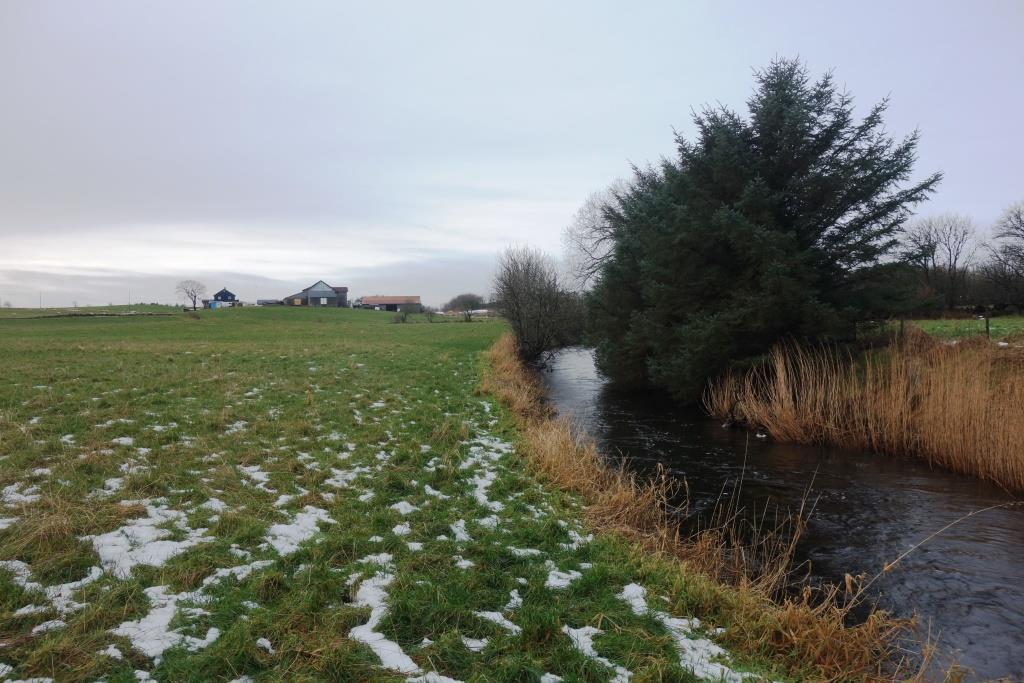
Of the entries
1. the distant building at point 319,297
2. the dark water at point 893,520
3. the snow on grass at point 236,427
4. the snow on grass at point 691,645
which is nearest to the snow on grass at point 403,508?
the snow on grass at point 691,645

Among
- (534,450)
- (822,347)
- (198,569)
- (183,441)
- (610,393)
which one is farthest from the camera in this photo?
(610,393)

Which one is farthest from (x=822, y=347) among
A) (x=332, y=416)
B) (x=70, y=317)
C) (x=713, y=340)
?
(x=70, y=317)

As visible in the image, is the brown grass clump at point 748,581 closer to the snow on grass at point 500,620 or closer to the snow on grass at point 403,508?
the snow on grass at point 500,620

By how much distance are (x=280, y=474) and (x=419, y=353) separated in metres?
15.8

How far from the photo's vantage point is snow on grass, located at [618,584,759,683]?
3.31 metres

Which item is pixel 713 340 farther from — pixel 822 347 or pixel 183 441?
pixel 183 441

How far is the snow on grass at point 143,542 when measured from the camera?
4.19 m

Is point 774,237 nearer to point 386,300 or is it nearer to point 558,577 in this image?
point 558,577

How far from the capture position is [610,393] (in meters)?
19.2

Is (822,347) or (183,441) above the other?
(822,347)

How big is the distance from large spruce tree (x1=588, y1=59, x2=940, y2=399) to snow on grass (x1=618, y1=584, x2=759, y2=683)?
414 inches

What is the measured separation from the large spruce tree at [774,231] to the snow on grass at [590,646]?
438 inches

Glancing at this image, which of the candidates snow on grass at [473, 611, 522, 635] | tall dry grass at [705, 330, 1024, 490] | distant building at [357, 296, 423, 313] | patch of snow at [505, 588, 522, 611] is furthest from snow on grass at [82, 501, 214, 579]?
distant building at [357, 296, 423, 313]

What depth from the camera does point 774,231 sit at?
12.9 m
